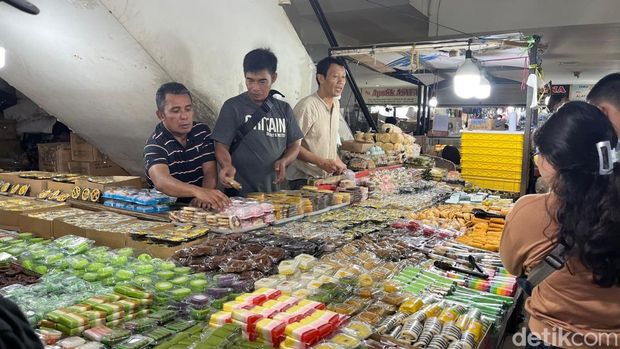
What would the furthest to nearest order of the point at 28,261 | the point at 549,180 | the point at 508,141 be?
the point at 508,141
the point at 28,261
the point at 549,180

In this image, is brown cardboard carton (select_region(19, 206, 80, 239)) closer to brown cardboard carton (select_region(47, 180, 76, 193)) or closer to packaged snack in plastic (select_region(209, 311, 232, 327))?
brown cardboard carton (select_region(47, 180, 76, 193))

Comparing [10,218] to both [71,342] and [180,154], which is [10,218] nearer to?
[180,154]

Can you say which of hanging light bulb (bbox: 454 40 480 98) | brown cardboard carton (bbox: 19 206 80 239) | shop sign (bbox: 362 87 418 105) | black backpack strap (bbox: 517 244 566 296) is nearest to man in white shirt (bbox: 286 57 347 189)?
hanging light bulb (bbox: 454 40 480 98)

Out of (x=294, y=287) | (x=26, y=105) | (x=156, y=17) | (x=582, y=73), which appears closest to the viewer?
(x=294, y=287)

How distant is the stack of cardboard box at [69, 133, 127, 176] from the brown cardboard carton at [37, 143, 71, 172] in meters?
0.08

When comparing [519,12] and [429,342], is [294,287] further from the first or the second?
[519,12]

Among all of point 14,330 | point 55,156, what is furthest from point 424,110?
point 14,330

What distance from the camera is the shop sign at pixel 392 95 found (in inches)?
603

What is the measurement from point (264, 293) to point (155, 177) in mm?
1610

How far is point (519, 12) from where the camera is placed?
7527mm

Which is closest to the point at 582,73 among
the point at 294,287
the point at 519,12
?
the point at 519,12

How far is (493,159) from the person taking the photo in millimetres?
5363

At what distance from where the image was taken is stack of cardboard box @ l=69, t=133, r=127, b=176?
533 centimetres

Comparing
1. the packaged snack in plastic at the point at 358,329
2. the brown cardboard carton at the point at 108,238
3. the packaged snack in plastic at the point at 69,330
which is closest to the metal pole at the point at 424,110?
the brown cardboard carton at the point at 108,238
